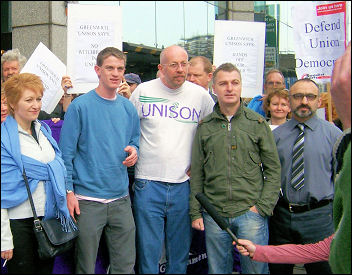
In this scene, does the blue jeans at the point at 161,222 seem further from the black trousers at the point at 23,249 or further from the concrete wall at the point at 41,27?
the concrete wall at the point at 41,27

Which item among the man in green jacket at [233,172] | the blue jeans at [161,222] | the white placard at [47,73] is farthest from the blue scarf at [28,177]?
the white placard at [47,73]

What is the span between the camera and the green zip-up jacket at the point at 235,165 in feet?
10.8

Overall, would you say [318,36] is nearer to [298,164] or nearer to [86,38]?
[298,164]

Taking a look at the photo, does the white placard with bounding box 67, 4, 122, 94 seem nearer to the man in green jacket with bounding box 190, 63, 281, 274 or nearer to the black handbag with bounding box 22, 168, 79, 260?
the man in green jacket with bounding box 190, 63, 281, 274

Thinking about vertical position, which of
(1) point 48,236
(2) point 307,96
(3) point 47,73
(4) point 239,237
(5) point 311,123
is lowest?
(4) point 239,237

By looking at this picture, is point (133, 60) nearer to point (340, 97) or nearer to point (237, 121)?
point (237, 121)

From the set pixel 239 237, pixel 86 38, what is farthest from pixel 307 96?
pixel 86 38

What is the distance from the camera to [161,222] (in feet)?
11.6

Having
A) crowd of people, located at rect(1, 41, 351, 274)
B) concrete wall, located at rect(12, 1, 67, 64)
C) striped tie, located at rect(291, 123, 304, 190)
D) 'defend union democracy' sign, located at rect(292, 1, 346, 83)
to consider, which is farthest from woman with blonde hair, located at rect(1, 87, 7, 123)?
concrete wall, located at rect(12, 1, 67, 64)

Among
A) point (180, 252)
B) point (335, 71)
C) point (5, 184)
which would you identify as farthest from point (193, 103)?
point (335, 71)

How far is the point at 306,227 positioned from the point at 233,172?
2.60 ft

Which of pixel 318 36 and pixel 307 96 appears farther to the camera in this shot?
pixel 318 36

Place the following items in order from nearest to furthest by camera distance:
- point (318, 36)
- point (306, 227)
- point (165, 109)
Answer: point (306, 227) < point (165, 109) < point (318, 36)

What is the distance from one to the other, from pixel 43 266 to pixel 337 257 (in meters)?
2.46
